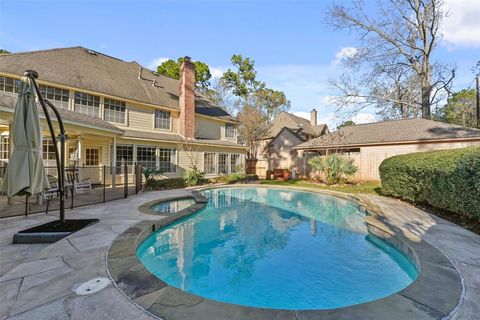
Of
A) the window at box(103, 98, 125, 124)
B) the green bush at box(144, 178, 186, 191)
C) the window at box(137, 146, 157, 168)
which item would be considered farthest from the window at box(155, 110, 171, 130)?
the green bush at box(144, 178, 186, 191)

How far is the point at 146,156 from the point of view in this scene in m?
15.0

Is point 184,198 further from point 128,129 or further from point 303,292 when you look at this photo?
point 303,292

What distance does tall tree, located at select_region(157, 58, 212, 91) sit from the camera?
1104 inches

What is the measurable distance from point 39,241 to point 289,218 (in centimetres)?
713

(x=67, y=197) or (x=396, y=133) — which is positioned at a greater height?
(x=396, y=133)

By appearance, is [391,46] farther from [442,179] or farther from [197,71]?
[197,71]

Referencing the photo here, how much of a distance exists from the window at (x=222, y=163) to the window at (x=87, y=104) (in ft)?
30.4

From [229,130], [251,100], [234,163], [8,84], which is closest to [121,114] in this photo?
[8,84]

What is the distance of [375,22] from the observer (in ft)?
62.0

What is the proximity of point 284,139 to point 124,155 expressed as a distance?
720 inches

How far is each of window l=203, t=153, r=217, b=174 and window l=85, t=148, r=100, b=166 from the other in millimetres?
7203

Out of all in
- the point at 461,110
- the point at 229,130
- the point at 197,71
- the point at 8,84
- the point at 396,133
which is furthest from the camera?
the point at 197,71

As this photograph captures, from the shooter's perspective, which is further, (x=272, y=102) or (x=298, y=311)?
(x=272, y=102)

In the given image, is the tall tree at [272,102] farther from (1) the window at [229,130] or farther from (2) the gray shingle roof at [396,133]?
(2) the gray shingle roof at [396,133]
